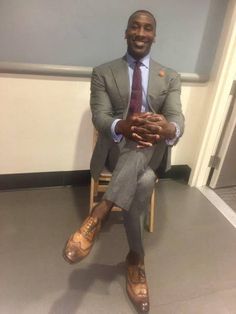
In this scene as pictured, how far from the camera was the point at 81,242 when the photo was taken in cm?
126

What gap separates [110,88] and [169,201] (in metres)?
1.01

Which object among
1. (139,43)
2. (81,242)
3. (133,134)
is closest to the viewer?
(81,242)

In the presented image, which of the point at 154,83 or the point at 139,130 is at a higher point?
the point at 154,83

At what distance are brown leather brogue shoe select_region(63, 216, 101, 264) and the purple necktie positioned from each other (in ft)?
2.17

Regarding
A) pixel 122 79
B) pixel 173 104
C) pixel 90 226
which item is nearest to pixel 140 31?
pixel 122 79

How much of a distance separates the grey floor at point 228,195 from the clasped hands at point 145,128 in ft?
3.88

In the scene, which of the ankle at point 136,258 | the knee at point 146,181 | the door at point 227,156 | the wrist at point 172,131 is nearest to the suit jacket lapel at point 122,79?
the wrist at point 172,131

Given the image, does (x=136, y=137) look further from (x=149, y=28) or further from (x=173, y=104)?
(x=149, y=28)

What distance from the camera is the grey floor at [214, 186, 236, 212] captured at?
2323mm

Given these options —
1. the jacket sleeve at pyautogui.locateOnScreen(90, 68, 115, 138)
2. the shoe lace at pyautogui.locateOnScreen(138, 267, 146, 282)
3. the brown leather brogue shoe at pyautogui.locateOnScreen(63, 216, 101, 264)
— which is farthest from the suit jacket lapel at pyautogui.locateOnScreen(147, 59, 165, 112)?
the shoe lace at pyautogui.locateOnScreen(138, 267, 146, 282)

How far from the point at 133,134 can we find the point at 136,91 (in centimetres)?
36

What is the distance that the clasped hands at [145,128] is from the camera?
1353mm

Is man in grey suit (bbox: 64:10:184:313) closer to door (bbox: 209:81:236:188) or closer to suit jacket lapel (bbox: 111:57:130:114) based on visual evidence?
suit jacket lapel (bbox: 111:57:130:114)

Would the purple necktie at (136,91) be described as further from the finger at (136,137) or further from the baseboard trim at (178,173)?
the baseboard trim at (178,173)
